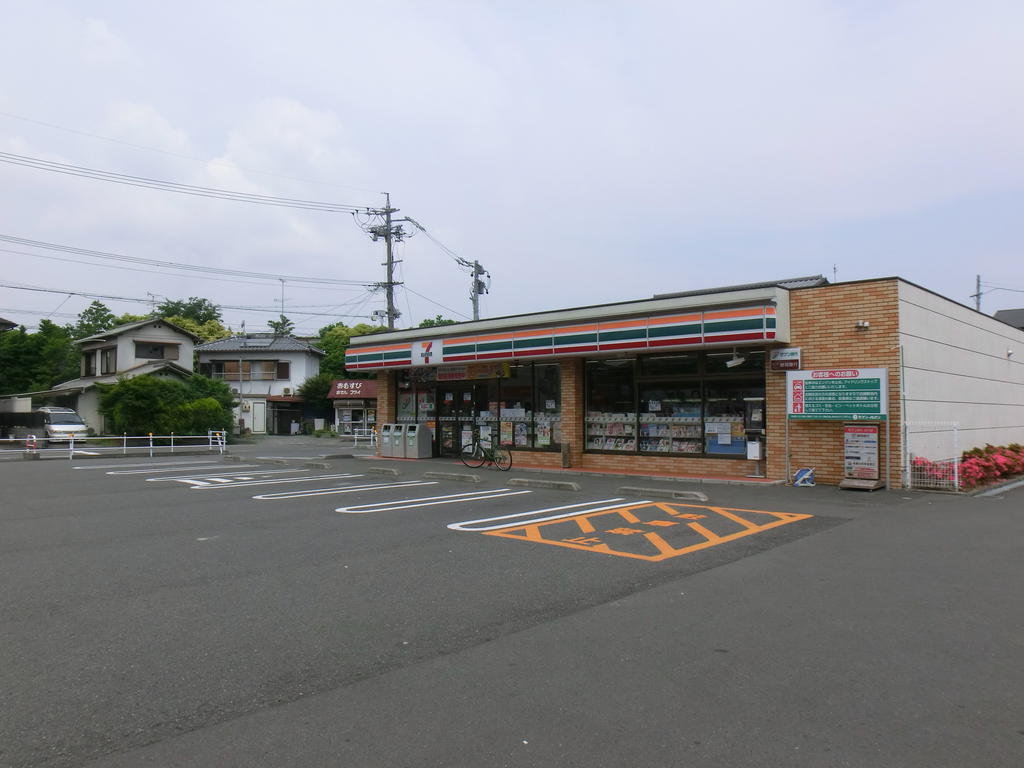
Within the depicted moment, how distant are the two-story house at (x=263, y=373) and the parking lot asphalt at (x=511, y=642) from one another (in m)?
43.8

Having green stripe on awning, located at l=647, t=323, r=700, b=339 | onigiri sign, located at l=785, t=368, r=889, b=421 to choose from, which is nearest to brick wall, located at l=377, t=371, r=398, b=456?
green stripe on awning, located at l=647, t=323, r=700, b=339

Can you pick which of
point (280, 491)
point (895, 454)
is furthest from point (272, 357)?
point (895, 454)

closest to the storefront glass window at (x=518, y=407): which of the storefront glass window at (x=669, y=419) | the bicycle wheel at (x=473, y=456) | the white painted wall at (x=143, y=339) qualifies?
the bicycle wheel at (x=473, y=456)

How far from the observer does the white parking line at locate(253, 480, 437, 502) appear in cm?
1308

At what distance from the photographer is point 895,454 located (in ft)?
45.5

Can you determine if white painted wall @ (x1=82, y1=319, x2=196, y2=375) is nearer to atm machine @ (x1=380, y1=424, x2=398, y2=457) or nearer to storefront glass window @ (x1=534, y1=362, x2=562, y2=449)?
atm machine @ (x1=380, y1=424, x2=398, y2=457)

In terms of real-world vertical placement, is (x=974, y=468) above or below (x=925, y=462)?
below

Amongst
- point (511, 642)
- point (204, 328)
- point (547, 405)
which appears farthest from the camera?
point (204, 328)

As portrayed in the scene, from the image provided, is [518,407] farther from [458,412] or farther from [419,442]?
[419,442]

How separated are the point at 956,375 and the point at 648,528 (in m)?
11.1

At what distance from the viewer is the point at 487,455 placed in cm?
1975

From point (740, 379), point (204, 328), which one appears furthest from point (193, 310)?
point (740, 379)

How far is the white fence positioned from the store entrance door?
37.8ft

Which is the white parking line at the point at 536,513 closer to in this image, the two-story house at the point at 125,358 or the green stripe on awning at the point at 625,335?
the green stripe on awning at the point at 625,335
